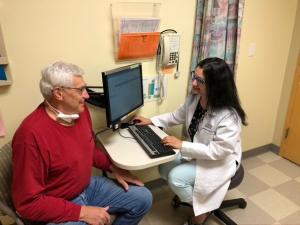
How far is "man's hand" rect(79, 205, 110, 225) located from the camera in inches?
50.9

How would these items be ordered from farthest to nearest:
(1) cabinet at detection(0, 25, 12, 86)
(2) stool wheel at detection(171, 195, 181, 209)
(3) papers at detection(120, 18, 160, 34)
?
(2) stool wheel at detection(171, 195, 181, 209) → (3) papers at detection(120, 18, 160, 34) → (1) cabinet at detection(0, 25, 12, 86)

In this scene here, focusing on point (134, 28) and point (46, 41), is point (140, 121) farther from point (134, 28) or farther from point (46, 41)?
point (46, 41)

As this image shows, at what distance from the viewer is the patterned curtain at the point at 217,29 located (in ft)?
6.24

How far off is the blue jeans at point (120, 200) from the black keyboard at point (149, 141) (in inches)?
9.6

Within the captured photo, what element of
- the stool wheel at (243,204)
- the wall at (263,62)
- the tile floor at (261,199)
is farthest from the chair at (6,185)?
the wall at (263,62)

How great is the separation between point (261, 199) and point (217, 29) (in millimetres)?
1417

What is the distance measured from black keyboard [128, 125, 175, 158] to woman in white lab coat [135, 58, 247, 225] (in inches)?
2.5

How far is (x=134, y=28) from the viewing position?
1687mm

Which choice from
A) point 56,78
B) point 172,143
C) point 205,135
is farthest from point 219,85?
point 56,78

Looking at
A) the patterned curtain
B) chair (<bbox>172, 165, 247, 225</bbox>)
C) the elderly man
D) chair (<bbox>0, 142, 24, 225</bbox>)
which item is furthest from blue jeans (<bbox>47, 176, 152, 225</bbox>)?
the patterned curtain

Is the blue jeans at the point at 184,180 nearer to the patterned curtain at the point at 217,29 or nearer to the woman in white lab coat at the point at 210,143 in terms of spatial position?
the woman in white lab coat at the point at 210,143

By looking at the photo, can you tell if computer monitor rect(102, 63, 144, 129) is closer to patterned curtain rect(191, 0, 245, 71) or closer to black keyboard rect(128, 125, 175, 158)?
black keyboard rect(128, 125, 175, 158)

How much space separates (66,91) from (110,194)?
637mm

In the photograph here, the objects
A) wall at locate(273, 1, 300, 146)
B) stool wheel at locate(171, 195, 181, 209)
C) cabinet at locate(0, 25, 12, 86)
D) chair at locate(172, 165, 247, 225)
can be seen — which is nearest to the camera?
cabinet at locate(0, 25, 12, 86)
